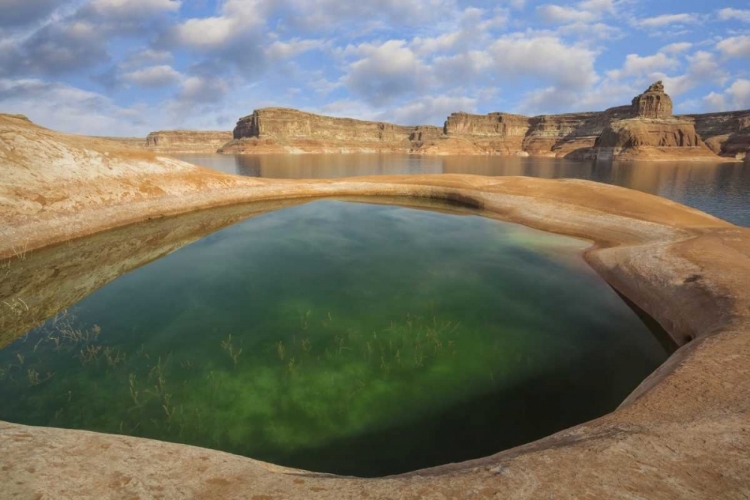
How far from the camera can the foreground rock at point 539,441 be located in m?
2.89

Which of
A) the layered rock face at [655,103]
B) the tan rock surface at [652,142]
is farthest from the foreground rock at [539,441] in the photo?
the layered rock face at [655,103]

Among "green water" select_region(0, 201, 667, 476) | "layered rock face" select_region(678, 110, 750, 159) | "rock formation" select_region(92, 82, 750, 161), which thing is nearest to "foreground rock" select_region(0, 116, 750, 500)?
"green water" select_region(0, 201, 667, 476)

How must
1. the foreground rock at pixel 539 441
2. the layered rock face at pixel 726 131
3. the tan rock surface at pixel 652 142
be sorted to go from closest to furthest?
the foreground rock at pixel 539 441, the tan rock surface at pixel 652 142, the layered rock face at pixel 726 131

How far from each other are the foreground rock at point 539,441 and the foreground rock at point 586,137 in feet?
376

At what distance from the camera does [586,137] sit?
508ft

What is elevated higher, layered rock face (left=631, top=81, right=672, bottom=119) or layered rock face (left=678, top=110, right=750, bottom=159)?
layered rock face (left=631, top=81, right=672, bottom=119)

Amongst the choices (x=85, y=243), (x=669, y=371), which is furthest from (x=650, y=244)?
(x=85, y=243)

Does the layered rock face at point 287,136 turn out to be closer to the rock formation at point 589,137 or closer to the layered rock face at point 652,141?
the rock formation at point 589,137

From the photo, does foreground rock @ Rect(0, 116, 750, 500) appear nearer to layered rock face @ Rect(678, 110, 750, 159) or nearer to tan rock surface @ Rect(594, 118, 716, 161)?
tan rock surface @ Rect(594, 118, 716, 161)

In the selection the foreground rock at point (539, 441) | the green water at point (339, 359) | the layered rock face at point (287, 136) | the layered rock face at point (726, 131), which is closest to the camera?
the foreground rock at point (539, 441)

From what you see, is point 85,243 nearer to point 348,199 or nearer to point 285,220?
point 285,220

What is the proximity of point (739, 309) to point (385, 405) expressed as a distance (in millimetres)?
7248

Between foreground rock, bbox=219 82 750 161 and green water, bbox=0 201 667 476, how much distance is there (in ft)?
401

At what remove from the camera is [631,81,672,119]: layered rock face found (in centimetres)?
13575
